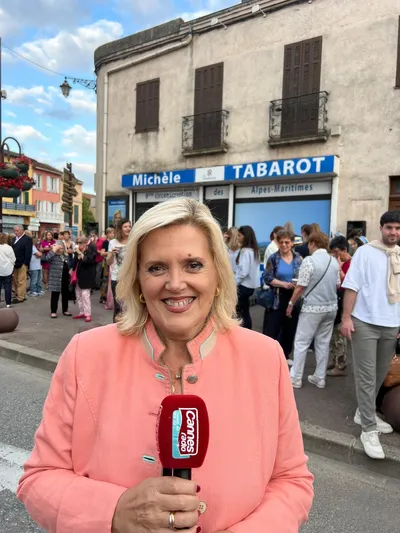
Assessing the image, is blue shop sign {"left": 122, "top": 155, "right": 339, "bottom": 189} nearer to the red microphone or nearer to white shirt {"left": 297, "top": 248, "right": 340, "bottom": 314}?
white shirt {"left": 297, "top": 248, "right": 340, "bottom": 314}

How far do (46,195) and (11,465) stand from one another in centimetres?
6157

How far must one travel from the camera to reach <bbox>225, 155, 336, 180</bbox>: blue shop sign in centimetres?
1173

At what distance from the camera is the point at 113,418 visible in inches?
52.9

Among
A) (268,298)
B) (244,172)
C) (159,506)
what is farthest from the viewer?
(244,172)

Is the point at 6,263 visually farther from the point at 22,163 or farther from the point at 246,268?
the point at 246,268

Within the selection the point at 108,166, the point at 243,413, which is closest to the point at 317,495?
the point at 243,413

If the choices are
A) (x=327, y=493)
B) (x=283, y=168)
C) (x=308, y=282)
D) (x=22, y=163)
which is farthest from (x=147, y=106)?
(x=327, y=493)

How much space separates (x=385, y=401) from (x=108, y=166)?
14.4m

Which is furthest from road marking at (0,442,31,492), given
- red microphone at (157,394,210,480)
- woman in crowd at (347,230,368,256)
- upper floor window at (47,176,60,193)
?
upper floor window at (47,176,60,193)

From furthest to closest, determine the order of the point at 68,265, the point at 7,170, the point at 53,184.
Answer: the point at 53,184
the point at 7,170
the point at 68,265

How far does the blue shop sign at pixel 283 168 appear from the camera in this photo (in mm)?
11734

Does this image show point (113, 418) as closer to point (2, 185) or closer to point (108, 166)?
point (2, 185)

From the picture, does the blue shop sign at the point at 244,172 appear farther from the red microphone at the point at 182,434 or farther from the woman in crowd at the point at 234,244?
the red microphone at the point at 182,434

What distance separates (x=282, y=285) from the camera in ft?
19.7
